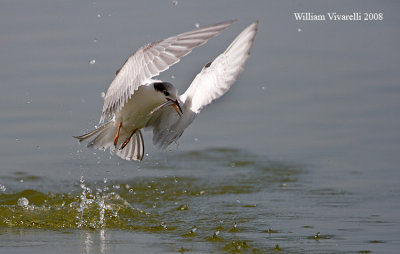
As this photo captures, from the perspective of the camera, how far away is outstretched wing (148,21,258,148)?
6809 mm

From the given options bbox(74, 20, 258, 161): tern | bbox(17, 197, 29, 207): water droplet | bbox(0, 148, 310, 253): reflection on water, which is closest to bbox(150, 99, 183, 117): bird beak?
bbox(74, 20, 258, 161): tern

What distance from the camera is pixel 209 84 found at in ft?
23.2

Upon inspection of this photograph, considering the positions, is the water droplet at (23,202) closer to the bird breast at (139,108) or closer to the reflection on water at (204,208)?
the reflection on water at (204,208)

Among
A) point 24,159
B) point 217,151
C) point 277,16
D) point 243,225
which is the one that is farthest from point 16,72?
point 243,225

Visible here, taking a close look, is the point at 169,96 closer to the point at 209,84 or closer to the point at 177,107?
the point at 177,107

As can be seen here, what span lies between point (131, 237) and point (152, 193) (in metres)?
1.95

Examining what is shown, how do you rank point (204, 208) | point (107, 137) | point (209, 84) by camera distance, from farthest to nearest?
1. point (107, 137)
2. point (204, 208)
3. point (209, 84)

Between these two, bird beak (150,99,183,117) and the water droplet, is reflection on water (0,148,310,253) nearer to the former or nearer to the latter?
the water droplet

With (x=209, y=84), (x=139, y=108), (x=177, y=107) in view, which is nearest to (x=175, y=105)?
(x=177, y=107)

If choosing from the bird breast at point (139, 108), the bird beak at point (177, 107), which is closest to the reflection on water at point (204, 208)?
the bird breast at point (139, 108)

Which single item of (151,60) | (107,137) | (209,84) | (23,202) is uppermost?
(151,60)

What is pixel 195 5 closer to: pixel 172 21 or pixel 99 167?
pixel 172 21

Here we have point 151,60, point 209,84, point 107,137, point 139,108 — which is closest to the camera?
point 151,60

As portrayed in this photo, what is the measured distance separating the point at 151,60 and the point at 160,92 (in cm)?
71
